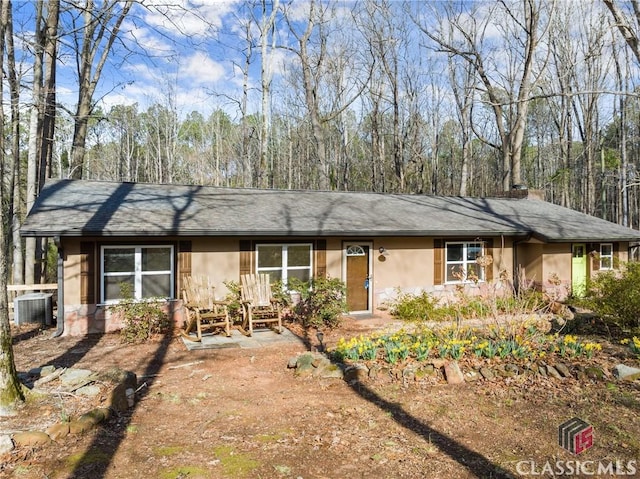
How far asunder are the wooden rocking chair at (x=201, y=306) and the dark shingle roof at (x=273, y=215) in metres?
1.04

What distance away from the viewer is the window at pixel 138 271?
8.80 meters

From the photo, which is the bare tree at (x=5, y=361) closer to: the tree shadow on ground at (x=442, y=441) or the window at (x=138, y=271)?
the tree shadow on ground at (x=442, y=441)

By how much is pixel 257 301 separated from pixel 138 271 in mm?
2533

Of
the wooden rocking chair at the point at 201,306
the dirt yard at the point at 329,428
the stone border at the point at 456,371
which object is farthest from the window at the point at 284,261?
the stone border at the point at 456,371

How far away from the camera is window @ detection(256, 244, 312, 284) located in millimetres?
10016

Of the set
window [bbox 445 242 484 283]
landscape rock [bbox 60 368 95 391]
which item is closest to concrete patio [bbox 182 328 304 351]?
landscape rock [bbox 60 368 95 391]

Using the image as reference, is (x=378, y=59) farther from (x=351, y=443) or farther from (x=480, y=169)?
(x=351, y=443)

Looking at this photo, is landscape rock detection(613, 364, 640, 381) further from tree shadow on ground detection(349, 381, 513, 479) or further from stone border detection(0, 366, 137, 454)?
stone border detection(0, 366, 137, 454)

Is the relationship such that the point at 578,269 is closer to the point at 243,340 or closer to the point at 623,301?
the point at 623,301

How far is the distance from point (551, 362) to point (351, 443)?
11.2 feet

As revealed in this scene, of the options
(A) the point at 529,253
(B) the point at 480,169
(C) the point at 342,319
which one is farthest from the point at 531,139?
(C) the point at 342,319

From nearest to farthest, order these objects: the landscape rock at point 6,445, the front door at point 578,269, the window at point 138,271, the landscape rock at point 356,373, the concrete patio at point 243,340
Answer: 1. the landscape rock at point 6,445
2. the landscape rock at point 356,373
3. the concrete patio at point 243,340
4. the window at point 138,271
5. the front door at point 578,269

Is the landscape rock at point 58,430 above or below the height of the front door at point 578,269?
below

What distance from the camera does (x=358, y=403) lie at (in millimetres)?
5059
